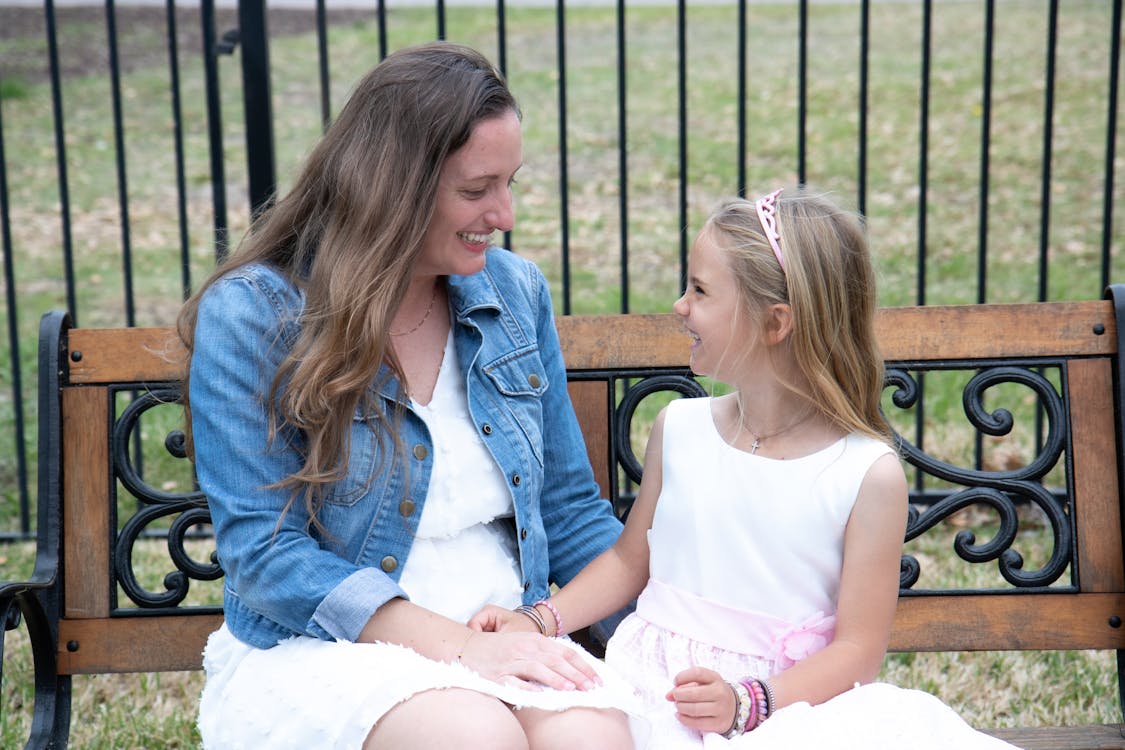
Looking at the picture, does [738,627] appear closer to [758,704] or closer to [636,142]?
[758,704]

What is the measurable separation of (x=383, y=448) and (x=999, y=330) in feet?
4.17

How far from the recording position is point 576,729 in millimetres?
2088

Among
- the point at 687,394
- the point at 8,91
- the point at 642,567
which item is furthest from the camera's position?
the point at 8,91

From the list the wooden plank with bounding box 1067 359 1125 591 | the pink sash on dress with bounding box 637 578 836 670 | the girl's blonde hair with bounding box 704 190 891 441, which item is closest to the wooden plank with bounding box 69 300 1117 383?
the wooden plank with bounding box 1067 359 1125 591

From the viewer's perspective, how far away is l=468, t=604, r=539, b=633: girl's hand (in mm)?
2330

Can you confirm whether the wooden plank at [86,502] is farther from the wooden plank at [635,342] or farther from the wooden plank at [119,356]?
the wooden plank at [635,342]

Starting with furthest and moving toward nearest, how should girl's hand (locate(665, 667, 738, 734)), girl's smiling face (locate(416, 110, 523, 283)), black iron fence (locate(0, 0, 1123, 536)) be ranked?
black iron fence (locate(0, 0, 1123, 536)) < girl's smiling face (locate(416, 110, 523, 283)) < girl's hand (locate(665, 667, 738, 734))

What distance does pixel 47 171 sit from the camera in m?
9.61

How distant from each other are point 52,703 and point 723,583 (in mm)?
1319

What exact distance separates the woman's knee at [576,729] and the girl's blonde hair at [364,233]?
52 cm

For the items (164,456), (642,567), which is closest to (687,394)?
(642,567)

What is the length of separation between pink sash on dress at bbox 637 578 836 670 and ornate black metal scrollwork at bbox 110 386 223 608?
0.91m

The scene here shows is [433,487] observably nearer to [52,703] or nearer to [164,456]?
[52,703]

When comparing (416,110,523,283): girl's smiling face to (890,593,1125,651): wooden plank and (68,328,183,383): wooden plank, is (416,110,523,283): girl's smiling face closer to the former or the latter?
(68,328,183,383): wooden plank
